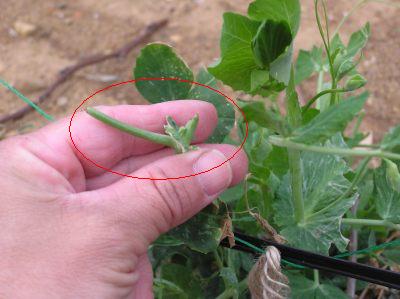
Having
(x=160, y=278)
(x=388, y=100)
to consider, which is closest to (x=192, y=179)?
(x=160, y=278)

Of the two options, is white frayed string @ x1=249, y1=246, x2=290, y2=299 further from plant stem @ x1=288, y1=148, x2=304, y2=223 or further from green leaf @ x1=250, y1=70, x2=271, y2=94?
green leaf @ x1=250, y1=70, x2=271, y2=94

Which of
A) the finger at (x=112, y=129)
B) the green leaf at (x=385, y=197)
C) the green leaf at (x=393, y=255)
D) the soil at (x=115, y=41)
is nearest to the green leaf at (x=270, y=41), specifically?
the finger at (x=112, y=129)

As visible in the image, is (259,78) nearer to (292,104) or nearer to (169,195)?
(292,104)

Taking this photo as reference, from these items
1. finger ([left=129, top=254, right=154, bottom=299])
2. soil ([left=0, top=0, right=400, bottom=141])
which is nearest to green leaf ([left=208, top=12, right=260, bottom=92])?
finger ([left=129, top=254, right=154, bottom=299])

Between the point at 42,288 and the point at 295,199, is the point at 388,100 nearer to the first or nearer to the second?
the point at 295,199

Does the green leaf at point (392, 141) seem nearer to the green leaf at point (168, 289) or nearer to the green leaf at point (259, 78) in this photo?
the green leaf at point (259, 78)

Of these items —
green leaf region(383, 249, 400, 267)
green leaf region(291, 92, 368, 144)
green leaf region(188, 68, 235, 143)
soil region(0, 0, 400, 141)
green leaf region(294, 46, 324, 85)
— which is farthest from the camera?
soil region(0, 0, 400, 141)
